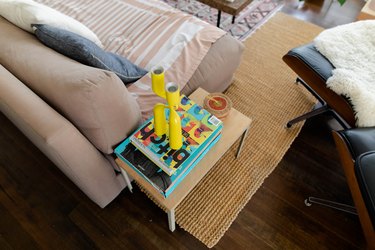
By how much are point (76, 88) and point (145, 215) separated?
2.60 ft

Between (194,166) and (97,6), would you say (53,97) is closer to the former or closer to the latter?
(194,166)

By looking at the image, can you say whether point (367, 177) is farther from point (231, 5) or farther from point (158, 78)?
point (231, 5)

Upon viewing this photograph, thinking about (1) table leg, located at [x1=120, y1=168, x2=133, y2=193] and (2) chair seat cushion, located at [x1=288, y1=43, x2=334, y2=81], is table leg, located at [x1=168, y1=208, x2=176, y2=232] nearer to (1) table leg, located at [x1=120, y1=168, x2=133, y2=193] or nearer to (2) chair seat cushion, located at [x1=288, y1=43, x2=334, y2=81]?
(1) table leg, located at [x1=120, y1=168, x2=133, y2=193]

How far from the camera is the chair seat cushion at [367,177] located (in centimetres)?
92

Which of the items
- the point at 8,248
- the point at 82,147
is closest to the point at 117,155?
the point at 82,147

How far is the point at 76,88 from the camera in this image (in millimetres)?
800

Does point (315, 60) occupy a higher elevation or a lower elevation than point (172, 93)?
lower

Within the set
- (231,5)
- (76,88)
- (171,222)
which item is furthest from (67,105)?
(231,5)

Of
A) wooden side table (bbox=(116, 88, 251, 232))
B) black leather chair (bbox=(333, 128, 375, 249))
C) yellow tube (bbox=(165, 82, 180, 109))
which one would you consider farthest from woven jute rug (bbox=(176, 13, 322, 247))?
yellow tube (bbox=(165, 82, 180, 109))

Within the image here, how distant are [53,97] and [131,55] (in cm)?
62

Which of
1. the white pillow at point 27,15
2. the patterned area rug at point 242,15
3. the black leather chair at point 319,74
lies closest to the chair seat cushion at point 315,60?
the black leather chair at point 319,74

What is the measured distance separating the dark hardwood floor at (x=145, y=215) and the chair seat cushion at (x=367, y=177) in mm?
434

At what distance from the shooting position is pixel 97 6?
171cm

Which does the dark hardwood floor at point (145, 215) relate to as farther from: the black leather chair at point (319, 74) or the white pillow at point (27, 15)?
the white pillow at point (27, 15)
